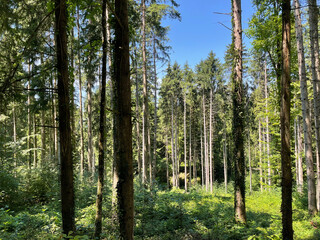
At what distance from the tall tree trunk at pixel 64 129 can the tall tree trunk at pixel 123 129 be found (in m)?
1.15

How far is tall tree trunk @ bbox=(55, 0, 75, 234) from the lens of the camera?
341 cm

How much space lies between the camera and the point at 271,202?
13.6 metres

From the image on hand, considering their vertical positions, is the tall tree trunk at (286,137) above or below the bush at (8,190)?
above

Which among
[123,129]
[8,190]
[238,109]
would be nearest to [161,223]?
[238,109]

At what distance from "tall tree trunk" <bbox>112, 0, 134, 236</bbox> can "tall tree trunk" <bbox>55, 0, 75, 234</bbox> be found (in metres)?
1.15

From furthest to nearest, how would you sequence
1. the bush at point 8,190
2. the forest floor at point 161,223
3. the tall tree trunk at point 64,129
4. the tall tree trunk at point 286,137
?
the bush at point 8,190 < the forest floor at point 161,223 < the tall tree trunk at point 286,137 < the tall tree trunk at point 64,129

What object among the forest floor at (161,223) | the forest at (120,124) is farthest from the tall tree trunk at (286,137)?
the forest floor at (161,223)

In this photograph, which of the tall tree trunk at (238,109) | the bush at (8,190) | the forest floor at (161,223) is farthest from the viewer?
the bush at (8,190)

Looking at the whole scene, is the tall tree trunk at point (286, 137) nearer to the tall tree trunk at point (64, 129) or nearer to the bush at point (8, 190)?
the tall tree trunk at point (64, 129)

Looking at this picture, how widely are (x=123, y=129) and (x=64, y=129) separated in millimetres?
1254

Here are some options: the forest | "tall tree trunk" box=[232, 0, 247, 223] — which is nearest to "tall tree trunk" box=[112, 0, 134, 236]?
the forest

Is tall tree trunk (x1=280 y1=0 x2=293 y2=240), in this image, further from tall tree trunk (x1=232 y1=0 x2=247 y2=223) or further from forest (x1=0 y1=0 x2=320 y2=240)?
tall tree trunk (x1=232 y1=0 x2=247 y2=223)

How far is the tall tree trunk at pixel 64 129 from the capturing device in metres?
3.41

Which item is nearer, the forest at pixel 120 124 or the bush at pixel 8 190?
the forest at pixel 120 124
